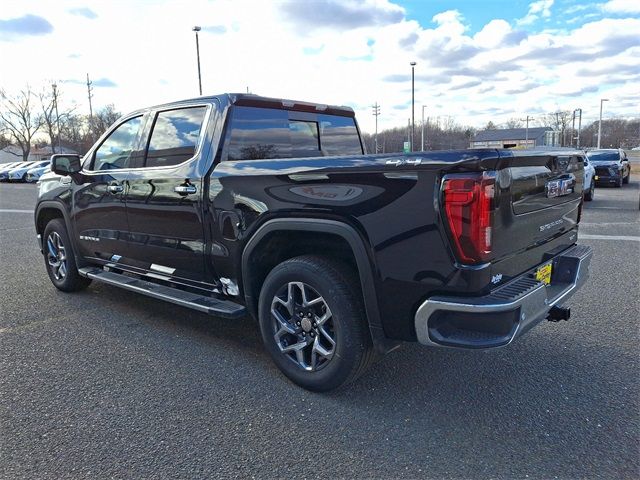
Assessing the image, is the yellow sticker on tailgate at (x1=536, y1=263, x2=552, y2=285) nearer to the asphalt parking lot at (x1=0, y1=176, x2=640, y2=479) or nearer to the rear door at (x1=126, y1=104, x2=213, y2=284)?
the asphalt parking lot at (x1=0, y1=176, x2=640, y2=479)

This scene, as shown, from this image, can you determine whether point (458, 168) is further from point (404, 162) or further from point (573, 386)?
point (573, 386)

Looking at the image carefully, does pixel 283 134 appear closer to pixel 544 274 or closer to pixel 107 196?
pixel 107 196

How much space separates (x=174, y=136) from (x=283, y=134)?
0.90 m

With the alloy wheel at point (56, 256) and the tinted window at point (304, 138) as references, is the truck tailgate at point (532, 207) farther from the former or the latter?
the alloy wheel at point (56, 256)

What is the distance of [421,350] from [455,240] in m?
1.60

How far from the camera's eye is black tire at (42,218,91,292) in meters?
5.34

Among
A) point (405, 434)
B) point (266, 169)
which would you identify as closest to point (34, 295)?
point (266, 169)

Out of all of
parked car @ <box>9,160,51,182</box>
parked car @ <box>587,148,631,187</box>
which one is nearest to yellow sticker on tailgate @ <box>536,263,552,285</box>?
parked car @ <box>587,148,631,187</box>

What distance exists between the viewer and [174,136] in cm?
411

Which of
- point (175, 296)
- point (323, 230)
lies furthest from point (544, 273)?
point (175, 296)

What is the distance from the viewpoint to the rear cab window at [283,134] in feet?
12.5

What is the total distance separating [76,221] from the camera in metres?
5.06

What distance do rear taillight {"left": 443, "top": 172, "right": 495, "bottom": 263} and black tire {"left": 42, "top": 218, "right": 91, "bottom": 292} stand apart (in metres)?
4.31

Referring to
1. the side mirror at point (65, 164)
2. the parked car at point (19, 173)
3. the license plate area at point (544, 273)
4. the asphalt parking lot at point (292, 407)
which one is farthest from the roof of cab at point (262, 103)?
the parked car at point (19, 173)
